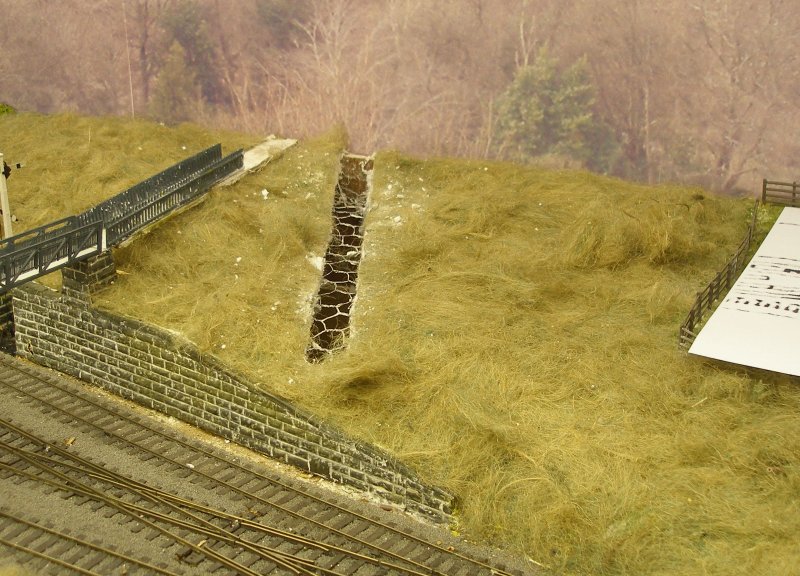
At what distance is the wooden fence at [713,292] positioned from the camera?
19.1m

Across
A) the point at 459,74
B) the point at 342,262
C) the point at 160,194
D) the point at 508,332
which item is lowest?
the point at 342,262

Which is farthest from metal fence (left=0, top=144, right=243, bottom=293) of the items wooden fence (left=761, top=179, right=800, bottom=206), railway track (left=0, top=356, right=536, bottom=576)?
wooden fence (left=761, top=179, right=800, bottom=206)

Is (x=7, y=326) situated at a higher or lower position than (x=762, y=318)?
lower

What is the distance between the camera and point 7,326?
78.8ft

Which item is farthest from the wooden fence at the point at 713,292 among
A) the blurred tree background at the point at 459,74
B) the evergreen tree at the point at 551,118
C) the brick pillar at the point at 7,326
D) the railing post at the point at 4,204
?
the brick pillar at the point at 7,326

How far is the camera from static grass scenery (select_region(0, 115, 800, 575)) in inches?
609

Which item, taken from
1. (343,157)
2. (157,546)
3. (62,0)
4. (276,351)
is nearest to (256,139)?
(343,157)

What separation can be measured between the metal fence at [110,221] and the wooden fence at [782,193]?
16326 millimetres

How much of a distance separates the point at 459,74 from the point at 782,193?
1184 centimetres

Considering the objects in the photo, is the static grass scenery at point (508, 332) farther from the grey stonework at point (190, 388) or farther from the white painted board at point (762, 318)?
the white painted board at point (762, 318)

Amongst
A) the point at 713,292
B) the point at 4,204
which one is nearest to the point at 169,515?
the point at 4,204

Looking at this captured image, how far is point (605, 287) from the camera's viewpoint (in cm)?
2184

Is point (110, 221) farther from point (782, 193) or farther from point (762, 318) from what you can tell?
point (782, 193)

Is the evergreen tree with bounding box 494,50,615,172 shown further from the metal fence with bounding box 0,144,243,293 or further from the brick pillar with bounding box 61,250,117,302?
the brick pillar with bounding box 61,250,117,302
